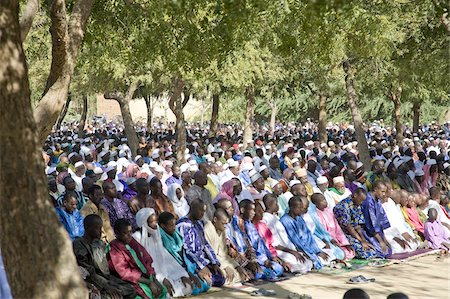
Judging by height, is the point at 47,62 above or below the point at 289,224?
above

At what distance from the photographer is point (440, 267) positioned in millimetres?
11633

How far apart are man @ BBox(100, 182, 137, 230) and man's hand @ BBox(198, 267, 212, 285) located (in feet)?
4.67

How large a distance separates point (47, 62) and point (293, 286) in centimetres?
1835

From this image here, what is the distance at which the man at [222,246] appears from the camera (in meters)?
10.2

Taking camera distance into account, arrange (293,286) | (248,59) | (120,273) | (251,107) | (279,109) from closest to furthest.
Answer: (120,273)
(293,286)
(248,59)
(251,107)
(279,109)

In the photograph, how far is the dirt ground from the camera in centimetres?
977

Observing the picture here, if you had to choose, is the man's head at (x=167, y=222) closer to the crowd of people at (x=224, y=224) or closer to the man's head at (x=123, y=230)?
the crowd of people at (x=224, y=224)

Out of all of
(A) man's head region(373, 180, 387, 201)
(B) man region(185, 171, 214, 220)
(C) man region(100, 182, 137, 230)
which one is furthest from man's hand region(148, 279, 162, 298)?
(A) man's head region(373, 180, 387, 201)

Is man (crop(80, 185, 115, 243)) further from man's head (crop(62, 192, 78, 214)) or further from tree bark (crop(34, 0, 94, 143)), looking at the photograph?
tree bark (crop(34, 0, 94, 143))

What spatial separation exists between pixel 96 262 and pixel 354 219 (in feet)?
16.6

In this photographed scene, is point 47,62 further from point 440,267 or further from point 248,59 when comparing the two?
point 440,267

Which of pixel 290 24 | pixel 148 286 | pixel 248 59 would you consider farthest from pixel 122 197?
pixel 248 59

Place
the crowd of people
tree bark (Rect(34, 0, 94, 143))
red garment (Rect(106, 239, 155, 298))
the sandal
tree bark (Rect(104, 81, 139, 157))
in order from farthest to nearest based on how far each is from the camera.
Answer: tree bark (Rect(104, 81, 139, 157)) < the sandal < the crowd of people < red garment (Rect(106, 239, 155, 298)) < tree bark (Rect(34, 0, 94, 143))

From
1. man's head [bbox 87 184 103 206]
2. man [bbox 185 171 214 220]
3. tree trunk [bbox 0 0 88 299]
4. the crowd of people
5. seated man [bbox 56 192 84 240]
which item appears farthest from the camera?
man [bbox 185 171 214 220]
